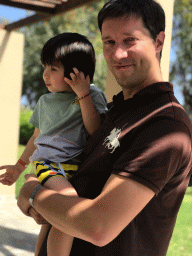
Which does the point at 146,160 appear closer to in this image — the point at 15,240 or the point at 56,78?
the point at 56,78

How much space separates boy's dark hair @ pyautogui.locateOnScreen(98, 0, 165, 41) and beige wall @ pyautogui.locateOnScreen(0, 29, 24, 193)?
5297 millimetres

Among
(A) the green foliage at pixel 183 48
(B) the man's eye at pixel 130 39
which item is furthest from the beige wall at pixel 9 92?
(A) the green foliage at pixel 183 48

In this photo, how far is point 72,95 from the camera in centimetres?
186

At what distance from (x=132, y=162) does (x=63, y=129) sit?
795 mm

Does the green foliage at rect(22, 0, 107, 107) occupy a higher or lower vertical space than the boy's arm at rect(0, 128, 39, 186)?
lower

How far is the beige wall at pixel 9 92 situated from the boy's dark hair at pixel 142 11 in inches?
209

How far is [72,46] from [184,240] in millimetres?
4404

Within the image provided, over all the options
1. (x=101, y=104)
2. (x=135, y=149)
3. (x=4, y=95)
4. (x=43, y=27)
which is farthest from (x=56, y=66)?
(x=43, y=27)

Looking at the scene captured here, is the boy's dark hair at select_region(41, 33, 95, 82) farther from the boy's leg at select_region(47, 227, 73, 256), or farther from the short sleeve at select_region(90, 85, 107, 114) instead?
the boy's leg at select_region(47, 227, 73, 256)

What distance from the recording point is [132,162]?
1.01m

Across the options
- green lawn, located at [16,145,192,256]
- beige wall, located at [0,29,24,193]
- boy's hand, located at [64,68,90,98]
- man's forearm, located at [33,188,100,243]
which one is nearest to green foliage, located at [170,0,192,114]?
green lawn, located at [16,145,192,256]

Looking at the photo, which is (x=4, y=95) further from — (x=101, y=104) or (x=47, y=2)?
(x=101, y=104)

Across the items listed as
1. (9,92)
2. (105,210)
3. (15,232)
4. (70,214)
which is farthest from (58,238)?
(9,92)

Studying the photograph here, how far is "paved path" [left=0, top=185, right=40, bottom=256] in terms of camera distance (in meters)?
4.23
